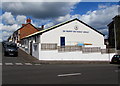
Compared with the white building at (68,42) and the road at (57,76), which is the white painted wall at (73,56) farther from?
the road at (57,76)

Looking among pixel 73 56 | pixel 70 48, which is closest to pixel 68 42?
pixel 70 48

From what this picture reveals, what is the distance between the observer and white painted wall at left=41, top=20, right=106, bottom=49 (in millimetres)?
23005

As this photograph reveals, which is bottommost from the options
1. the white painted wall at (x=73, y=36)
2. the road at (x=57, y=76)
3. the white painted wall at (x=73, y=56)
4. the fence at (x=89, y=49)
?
the road at (x=57, y=76)

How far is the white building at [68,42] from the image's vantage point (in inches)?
785

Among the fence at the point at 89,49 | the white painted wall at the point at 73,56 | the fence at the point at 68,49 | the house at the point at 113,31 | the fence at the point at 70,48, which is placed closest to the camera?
the white painted wall at the point at 73,56

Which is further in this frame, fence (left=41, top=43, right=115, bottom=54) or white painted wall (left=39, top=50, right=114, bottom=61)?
fence (left=41, top=43, right=115, bottom=54)

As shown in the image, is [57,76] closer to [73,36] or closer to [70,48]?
[70,48]

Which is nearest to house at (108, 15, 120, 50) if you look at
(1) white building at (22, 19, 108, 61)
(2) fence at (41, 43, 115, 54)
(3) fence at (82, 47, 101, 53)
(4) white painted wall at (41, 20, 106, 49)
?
(4) white painted wall at (41, 20, 106, 49)

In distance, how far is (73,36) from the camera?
2447cm

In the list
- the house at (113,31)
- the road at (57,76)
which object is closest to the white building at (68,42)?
the road at (57,76)

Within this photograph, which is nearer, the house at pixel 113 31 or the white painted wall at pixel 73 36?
the white painted wall at pixel 73 36

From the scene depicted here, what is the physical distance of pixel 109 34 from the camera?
4509 centimetres

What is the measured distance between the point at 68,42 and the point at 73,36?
4.42 feet

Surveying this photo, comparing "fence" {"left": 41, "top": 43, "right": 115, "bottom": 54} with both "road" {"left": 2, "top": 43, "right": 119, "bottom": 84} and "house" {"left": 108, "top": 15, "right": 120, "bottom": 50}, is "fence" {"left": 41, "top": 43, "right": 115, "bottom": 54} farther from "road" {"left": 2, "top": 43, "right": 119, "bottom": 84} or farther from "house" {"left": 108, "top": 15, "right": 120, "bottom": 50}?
"house" {"left": 108, "top": 15, "right": 120, "bottom": 50}
